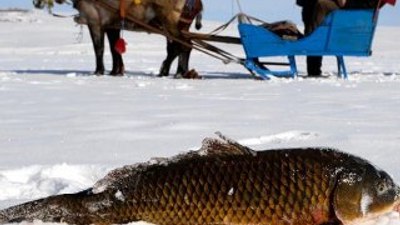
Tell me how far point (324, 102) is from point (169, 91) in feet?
6.12

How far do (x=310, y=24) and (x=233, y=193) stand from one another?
7884 millimetres

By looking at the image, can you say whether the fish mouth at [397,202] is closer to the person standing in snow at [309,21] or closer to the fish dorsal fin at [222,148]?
the fish dorsal fin at [222,148]

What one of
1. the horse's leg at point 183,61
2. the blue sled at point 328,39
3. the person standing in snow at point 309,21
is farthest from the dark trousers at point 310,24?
the horse's leg at point 183,61

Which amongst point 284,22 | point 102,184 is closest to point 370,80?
point 284,22

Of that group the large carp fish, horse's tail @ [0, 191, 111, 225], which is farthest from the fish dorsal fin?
horse's tail @ [0, 191, 111, 225]

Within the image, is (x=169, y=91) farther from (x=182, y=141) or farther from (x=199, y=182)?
(x=199, y=182)

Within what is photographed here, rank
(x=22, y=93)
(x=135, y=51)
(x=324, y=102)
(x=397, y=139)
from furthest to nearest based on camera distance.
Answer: (x=135, y=51), (x=22, y=93), (x=324, y=102), (x=397, y=139)

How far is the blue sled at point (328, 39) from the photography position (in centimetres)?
889

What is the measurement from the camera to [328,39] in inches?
353

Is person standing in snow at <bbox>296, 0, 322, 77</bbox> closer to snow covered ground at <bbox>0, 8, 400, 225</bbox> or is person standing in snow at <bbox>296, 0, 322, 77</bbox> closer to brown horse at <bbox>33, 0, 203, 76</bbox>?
snow covered ground at <bbox>0, 8, 400, 225</bbox>

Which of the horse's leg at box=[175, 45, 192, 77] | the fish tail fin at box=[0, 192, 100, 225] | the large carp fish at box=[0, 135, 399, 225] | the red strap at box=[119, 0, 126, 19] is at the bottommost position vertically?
the horse's leg at box=[175, 45, 192, 77]

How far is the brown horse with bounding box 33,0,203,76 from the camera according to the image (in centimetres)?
1020

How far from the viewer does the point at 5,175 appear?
280 centimetres

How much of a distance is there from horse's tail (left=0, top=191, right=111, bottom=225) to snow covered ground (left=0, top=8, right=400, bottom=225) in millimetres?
521
